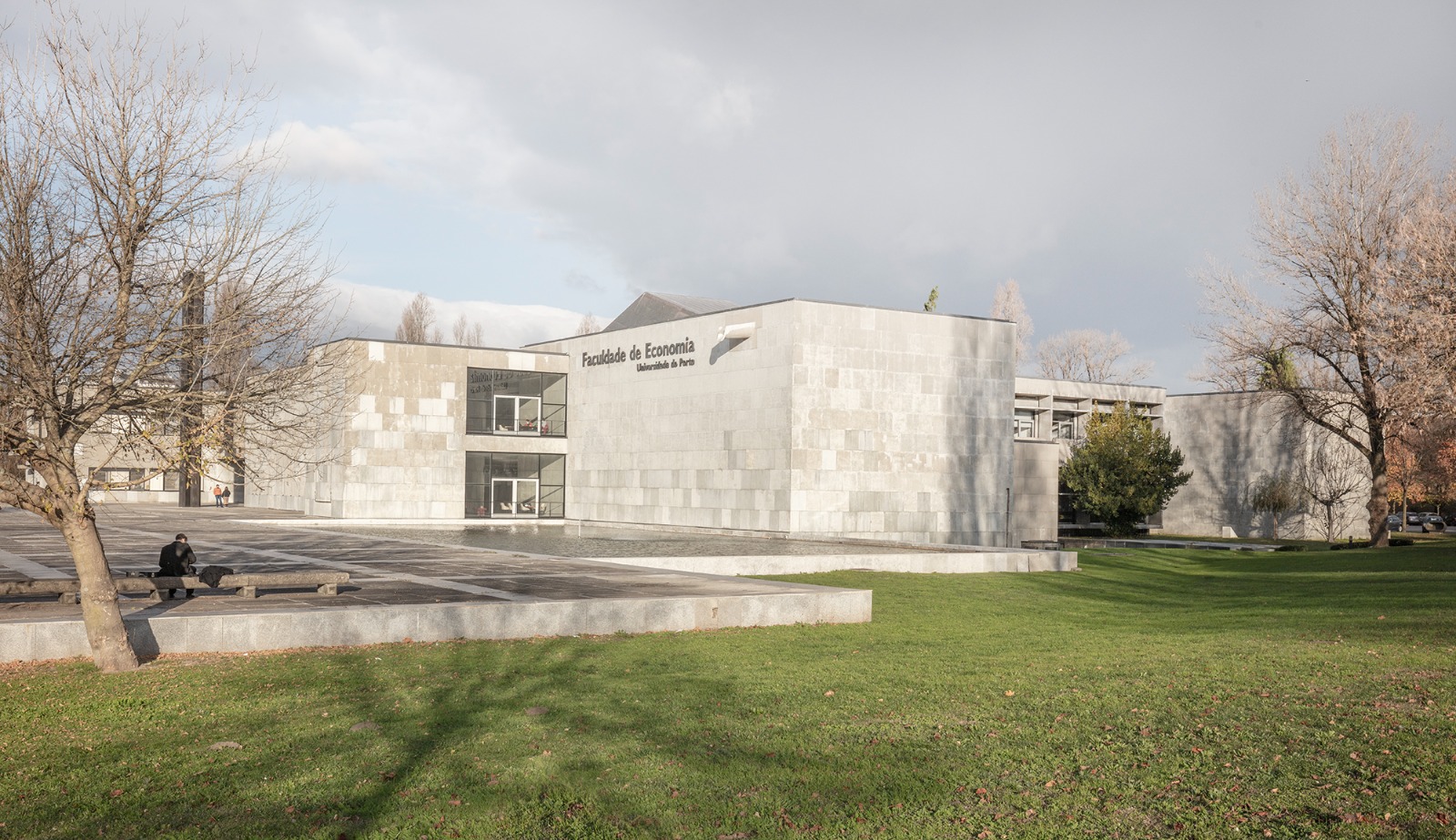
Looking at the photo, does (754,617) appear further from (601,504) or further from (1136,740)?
(601,504)

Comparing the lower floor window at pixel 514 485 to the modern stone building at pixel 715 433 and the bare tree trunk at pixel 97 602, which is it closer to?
the modern stone building at pixel 715 433

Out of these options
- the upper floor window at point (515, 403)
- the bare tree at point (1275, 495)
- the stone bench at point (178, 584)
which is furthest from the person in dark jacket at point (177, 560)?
the bare tree at point (1275, 495)

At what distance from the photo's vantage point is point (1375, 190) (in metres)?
43.0

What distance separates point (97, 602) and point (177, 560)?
15.3 feet

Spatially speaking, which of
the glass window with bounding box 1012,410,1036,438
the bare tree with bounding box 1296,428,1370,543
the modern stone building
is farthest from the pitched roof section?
the bare tree with bounding box 1296,428,1370,543

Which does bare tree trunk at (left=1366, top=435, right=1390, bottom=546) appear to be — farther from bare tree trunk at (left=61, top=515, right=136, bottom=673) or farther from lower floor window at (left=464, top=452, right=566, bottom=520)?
bare tree trunk at (left=61, top=515, right=136, bottom=673)

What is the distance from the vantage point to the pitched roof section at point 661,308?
5959 centimetres

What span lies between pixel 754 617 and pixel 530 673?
17.5 ft

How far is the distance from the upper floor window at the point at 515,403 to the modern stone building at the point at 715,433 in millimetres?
79

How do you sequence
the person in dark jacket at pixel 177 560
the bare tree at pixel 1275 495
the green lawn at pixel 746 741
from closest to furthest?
the green lawn at pixel 746 741
the person in dark jacket at pixel 177 560
the bare tree at pixel 1275 495

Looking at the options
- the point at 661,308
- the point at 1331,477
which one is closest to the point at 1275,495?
the point at 1331,477

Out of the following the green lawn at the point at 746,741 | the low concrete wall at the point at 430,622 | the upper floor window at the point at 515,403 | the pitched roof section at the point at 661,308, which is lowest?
the green lawn at the point at 746,741

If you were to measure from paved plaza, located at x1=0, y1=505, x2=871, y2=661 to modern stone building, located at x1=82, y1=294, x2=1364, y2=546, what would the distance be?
13.2 metres

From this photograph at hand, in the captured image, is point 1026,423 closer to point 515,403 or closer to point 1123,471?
point 1123,471
